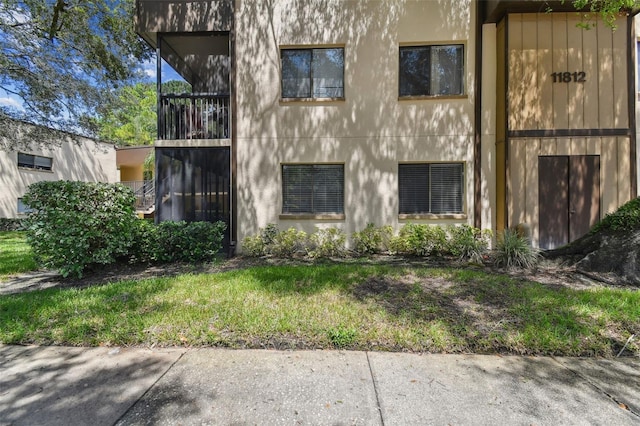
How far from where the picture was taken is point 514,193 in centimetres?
Answer: 869

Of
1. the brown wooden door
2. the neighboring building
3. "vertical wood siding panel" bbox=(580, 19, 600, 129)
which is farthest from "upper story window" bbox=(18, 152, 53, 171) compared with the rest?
"vertical wood siding panel" bbox=(580, 19, 600, 129)

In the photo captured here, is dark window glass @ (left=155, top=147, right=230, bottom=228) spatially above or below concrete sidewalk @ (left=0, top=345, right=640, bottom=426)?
above

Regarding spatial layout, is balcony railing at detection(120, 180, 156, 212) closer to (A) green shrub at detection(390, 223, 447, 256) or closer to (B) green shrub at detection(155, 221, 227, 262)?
(B) green shrub at detection(155, 221, 227, 262)

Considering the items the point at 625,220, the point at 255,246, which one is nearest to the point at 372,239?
the point at 255,246

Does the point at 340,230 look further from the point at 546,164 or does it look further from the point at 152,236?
the point at 546,164

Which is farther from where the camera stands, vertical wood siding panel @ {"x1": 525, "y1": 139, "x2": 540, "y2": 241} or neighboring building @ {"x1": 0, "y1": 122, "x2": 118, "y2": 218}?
neighboring building @ {"x1": 0, "y1": 122, "x2": 118, "y2": 218}

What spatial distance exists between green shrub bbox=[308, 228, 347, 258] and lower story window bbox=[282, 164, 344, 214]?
632 millimetres

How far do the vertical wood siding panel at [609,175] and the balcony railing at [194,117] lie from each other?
984cm

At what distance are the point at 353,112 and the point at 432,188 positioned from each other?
2933 millimetres

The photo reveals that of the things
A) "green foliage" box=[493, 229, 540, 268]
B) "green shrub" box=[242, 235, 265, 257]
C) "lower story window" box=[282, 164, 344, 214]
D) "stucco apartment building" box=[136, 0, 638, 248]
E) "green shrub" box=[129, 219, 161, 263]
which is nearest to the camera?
"green foliage" box=[493, 229, 540, 268]

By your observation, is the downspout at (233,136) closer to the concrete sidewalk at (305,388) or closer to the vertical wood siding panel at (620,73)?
the concrete sidewalk at (305,388)

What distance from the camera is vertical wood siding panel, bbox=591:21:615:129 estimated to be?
8.61 meters

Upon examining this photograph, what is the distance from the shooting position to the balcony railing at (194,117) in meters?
9.27

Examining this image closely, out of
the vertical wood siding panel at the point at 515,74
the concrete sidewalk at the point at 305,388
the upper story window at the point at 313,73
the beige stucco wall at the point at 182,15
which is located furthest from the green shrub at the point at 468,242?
the beige stucco wall at the point at 182,15
